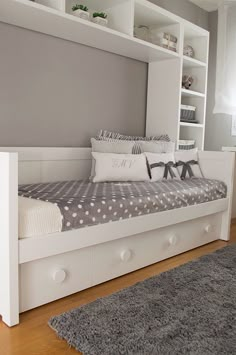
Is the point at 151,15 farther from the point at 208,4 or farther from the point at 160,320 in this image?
the point at 160,320

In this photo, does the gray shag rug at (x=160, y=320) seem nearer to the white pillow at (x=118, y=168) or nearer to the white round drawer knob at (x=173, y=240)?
the white round drawer knob at (x=173, y=240)

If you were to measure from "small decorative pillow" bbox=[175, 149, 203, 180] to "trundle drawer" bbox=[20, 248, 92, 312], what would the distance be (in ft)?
4.12

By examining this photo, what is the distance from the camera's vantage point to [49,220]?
1.44 meters

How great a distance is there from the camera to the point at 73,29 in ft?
7.30

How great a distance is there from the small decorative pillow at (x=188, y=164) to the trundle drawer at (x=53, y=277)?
1.26 meters

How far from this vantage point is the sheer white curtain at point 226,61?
3.40 m

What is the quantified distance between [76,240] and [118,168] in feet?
2.76

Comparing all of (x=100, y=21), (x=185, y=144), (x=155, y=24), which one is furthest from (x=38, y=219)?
(x=155, y=24)

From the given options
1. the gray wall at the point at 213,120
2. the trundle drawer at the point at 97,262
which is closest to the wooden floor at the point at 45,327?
the trundle drawer at the point at 97,262

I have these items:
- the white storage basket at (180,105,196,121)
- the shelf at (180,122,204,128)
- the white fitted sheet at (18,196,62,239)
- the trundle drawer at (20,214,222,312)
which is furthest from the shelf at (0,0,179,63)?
the trundle drawer at (20,214,222,312)

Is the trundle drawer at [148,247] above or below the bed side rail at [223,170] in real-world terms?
below

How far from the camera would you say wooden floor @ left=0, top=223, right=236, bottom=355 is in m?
1.19

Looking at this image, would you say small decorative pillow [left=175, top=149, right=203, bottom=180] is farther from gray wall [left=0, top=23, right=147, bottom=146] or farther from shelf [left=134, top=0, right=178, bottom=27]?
shelf [left=134, top=0, right=178, bottom=27]

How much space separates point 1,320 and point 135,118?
213cm
